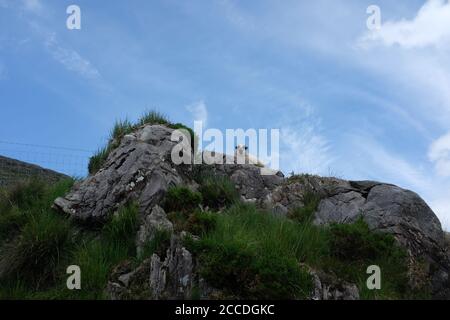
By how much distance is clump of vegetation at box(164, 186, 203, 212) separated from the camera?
1402cm

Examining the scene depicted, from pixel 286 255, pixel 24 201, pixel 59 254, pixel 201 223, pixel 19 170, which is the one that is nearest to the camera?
pixel 286 255

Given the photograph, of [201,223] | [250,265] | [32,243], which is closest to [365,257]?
[250,265]

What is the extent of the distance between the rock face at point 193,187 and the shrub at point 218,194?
49cm

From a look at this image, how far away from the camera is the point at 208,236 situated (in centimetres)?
1184

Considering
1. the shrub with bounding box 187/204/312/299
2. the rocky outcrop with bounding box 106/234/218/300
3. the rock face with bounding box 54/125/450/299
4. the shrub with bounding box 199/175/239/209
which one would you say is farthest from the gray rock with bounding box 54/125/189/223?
the shrub with bounding box 187/204/312/299

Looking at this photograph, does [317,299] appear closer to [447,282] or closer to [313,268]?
[313,268]

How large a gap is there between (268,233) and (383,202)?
14.0ft

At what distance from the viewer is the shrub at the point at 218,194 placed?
15594mm

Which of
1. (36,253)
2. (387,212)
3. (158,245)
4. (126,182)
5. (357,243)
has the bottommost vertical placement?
(36,253)

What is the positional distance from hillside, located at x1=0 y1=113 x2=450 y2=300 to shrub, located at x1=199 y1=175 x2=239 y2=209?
1.4 inches

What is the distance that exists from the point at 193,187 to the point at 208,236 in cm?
418

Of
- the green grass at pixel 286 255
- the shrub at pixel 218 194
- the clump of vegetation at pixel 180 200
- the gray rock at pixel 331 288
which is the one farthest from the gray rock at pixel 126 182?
the gray rock at pixel 331 288

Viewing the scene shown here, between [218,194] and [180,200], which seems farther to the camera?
[218,194]

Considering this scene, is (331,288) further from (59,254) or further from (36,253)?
(36,253)
